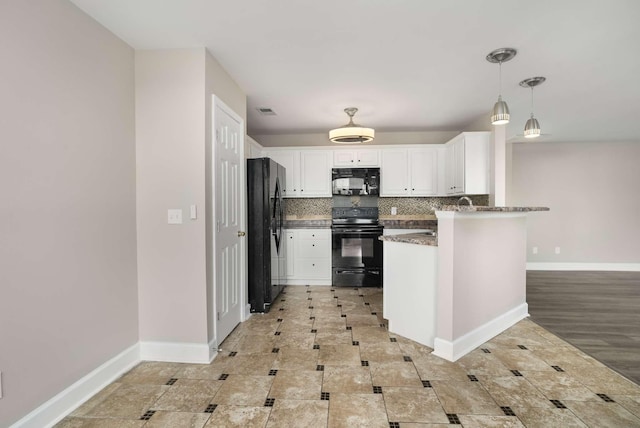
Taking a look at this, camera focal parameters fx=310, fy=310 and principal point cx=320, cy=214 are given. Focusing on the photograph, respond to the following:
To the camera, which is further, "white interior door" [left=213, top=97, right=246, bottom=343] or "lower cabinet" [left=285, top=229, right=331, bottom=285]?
"lower cabinet" [left=285, top=229, right=331, bottom=285]

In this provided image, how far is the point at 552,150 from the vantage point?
19.5ft

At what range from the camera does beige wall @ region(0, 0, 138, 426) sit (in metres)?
1.53

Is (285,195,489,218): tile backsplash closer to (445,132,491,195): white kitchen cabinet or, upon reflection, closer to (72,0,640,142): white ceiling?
(445,132,491,195): white kitchen cabinet

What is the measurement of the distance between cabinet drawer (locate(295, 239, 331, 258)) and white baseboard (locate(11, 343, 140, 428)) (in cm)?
262

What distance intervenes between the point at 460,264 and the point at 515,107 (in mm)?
2622

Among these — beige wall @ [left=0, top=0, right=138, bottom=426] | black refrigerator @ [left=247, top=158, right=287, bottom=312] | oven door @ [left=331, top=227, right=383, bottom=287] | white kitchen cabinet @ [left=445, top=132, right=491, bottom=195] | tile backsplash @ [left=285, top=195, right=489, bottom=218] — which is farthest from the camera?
tile backsplash @ [left=285, top=195, right=489, bottom=218]

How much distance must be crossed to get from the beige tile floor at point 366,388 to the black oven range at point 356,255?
5.64 feet

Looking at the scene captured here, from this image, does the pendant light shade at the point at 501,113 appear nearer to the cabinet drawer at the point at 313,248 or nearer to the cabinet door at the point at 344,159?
the cabinet door at the point at 344,159

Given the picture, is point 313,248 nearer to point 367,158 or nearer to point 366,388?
point 367,158

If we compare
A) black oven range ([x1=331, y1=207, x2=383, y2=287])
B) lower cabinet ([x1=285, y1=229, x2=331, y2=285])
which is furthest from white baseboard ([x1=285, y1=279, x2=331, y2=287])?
black oven range ([x1=331, y1=207, x2=383, y2=287])

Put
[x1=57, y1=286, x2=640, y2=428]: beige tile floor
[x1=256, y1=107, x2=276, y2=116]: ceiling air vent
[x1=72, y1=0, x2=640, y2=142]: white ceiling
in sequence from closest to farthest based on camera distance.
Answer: [x1=57, y1=286, x2=640, y2=428]: beige tile floor < [x1=72, y1=0, x2=640, y2=142]: white ceiling < [x1=256, y1=107, x2=276, y2=116]: ceiling air vent

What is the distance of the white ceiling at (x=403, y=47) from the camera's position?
1972 millimetres

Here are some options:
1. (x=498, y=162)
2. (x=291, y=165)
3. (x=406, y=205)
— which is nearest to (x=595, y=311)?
(x=498, y=162)

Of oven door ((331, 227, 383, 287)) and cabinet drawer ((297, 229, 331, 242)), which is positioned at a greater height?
cabinet drawer ((297, 229, 331, 242))
